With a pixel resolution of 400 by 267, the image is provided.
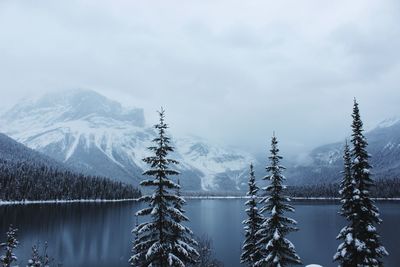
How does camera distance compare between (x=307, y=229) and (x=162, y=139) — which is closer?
(x=162, y=139)

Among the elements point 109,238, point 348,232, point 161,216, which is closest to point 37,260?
point 161,216

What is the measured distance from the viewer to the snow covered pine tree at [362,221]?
3016 centimetres

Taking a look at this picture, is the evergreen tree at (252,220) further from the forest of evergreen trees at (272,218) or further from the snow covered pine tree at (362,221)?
the snow covered pine tree at (362,221)

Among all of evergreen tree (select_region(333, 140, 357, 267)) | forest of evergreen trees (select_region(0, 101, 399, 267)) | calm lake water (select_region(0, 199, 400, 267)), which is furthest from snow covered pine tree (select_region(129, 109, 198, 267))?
calm lake water (select_region(0, 199, 400, 267))

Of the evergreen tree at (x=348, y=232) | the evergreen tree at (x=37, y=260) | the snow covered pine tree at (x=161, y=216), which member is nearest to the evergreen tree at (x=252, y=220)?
the evergreen tree at (x=348, y=232)

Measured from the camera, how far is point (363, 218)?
30.6m

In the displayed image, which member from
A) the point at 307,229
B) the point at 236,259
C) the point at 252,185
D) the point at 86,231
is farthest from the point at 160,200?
the point at 307,229

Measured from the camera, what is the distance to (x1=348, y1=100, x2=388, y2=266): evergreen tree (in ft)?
98.8

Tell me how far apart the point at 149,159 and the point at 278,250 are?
16.0m

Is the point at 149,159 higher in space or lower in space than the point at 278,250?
higher

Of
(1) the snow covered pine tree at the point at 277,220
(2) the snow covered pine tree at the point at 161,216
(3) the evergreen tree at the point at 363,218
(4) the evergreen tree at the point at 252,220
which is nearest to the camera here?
(2) the snow covered pine tree at the point at 161,216

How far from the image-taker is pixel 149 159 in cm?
2533

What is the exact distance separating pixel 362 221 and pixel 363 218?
29 centimetres

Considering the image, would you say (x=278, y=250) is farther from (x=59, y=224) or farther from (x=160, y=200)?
(x=59, y=224)
